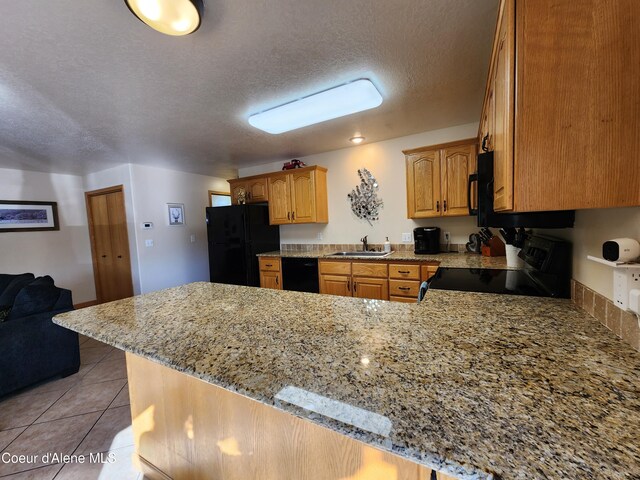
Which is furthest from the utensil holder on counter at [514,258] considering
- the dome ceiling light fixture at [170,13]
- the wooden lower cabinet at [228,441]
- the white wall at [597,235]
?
the dome ceiling light fixture at [170,13]

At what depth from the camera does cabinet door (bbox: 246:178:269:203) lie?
13.2 feet

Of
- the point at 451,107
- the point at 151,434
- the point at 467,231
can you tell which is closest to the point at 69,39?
the point at 151,434

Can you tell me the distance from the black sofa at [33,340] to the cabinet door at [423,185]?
3.68 metres

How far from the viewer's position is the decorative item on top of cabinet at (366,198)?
357cm

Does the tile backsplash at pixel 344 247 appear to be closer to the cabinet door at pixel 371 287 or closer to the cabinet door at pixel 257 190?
the cabinet door at pixel 371 287

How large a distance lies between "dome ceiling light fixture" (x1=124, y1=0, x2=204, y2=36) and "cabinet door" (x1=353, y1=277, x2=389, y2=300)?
2.58 m

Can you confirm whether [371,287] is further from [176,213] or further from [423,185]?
[176,213]

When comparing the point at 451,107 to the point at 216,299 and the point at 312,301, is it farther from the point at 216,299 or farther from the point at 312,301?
the point at 216,299

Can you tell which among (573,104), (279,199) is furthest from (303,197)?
(573,104)

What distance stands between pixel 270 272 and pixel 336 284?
1030 mm

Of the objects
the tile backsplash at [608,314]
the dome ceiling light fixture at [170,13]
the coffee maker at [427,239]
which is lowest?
the tile backsplash at [608,314]

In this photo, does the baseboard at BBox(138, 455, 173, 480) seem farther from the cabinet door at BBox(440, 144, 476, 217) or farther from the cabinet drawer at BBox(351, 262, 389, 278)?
the cabinet door at BBox(440, 144, 476, 217)

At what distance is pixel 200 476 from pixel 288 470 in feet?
1.90

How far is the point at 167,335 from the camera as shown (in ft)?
3.13
